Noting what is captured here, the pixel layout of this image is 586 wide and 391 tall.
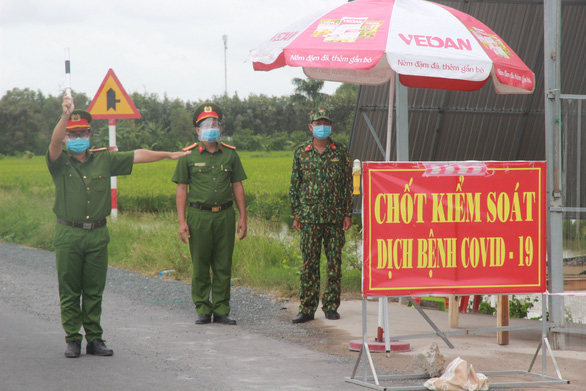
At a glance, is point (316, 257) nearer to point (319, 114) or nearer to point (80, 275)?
point (319, 114)

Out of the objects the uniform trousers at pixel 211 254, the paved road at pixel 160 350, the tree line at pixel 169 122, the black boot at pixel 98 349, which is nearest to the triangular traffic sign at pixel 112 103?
the paved road at pixel 160 350

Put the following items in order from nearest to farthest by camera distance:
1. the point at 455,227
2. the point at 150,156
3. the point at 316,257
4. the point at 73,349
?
1. the point at 455,227
2. the point at 73,349
3. the point at 150,156
4. the point at 316,257

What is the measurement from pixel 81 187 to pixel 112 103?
25.6 ft

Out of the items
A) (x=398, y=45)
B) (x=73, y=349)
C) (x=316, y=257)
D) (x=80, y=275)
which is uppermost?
(x=398, y=45)

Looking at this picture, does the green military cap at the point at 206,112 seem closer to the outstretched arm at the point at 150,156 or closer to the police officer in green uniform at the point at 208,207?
the police officer in green uniform at the point at 208,207

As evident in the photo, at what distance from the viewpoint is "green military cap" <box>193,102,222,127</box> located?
25.5 ft

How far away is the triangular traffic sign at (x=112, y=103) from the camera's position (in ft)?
45.3

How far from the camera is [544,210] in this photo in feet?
18.7

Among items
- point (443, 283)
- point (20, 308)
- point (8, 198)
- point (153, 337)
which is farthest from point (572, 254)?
point (8, 198)

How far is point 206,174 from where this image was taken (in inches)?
309

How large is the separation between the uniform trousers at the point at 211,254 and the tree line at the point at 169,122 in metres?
36.0

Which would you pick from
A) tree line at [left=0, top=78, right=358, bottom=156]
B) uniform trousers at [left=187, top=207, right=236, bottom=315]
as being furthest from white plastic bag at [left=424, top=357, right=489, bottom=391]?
tree line at [left=0, top=78, right=358, bottom=156]

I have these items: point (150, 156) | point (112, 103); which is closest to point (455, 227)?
point (150, 156)

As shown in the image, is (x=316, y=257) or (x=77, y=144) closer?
(x=77, y=144)
